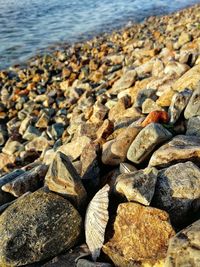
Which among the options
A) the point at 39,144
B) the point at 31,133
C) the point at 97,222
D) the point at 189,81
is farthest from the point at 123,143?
the point at 31,133

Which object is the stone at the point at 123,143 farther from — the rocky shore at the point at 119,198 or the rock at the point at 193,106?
the rock at the point at 193,106

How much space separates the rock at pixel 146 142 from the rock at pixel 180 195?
59 cm

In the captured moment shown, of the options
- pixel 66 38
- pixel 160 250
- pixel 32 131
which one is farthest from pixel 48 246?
pixel 66 38

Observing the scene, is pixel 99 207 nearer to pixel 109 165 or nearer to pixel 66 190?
pixel 66 190

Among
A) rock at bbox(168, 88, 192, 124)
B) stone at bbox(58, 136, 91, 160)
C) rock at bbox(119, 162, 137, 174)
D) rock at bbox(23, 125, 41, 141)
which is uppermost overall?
rock at bbox(168, 88, 192, 124)

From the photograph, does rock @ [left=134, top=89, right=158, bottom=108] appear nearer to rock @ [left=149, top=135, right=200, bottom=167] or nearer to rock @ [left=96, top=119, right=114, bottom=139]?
rock @ [left=96, top=119, right=114, bottom=139]

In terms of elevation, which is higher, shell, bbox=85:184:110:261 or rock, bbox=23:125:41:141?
shell, bbox=85:184:110:261

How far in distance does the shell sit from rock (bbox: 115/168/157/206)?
160mm

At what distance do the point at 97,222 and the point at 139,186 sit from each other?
478 mm

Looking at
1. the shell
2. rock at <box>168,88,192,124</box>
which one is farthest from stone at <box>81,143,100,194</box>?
rock at <box>168,88,192,124</box>

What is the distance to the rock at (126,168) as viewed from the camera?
369cm

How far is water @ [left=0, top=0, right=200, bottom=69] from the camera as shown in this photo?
18.8m

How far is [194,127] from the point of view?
160 inches

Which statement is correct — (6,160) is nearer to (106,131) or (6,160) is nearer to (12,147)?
(12,147)
